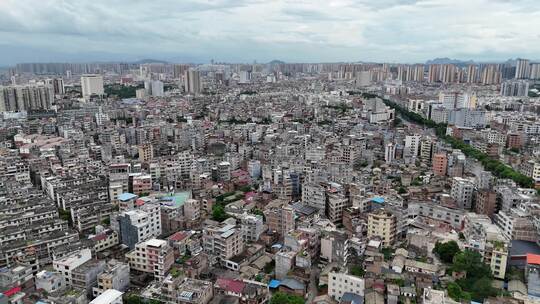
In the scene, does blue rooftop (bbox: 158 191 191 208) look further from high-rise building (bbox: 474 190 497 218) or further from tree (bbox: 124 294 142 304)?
high-rise building (bbox: 474 190 497 218)

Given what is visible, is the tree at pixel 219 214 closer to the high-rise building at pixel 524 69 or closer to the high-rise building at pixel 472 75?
the high-rise building at pixel 472 75

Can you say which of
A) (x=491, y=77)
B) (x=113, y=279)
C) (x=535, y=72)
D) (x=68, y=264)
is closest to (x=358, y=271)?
(x=113, y=279)

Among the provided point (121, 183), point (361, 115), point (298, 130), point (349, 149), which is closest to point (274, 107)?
point (361, 115)

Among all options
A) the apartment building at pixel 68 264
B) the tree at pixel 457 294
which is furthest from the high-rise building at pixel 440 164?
the apartment building at pixel 68 264

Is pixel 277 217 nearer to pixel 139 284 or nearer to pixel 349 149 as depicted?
pixel 139 284

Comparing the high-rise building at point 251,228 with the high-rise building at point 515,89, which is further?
the high-rise building at point 515,89

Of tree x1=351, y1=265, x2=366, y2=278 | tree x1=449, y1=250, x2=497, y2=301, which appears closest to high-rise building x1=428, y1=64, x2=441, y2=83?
tree x1=449, y1=250, x2=497, y2=301
